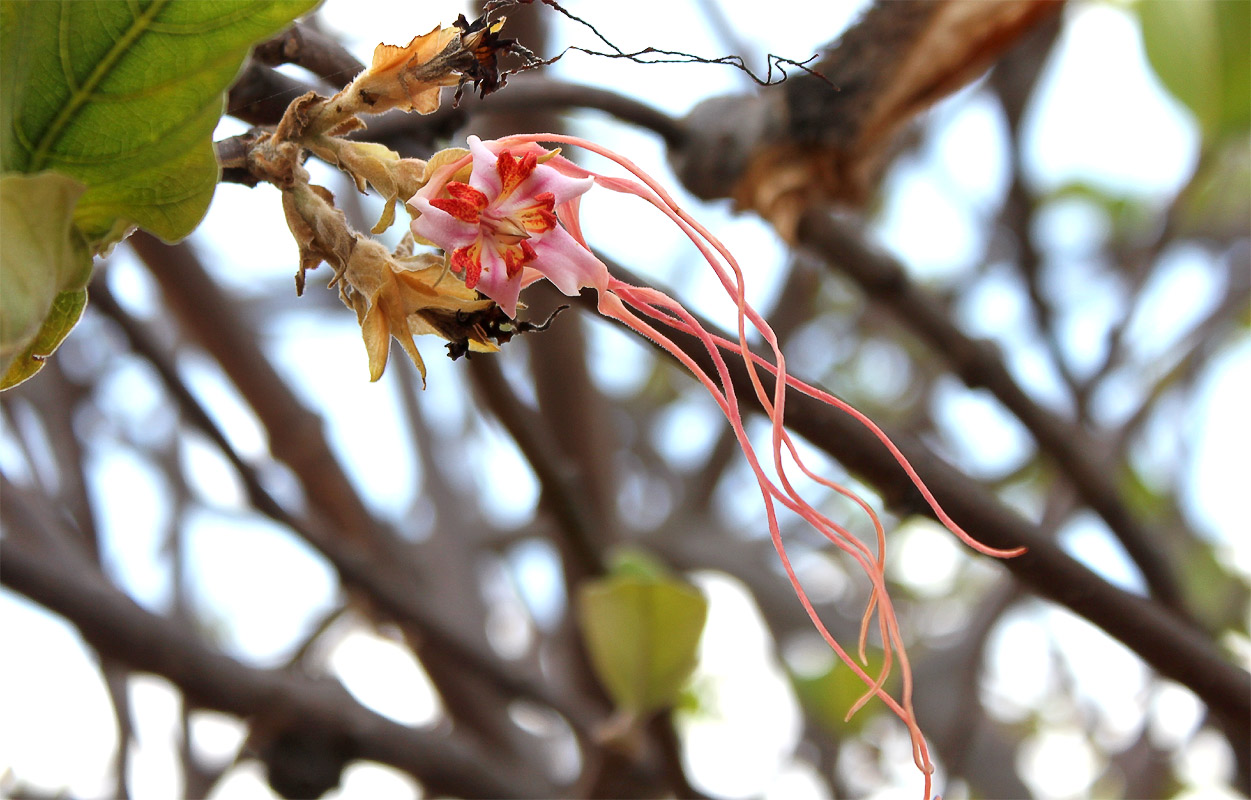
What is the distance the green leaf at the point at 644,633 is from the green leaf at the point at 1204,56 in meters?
0.63

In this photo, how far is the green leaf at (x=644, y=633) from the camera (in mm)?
708

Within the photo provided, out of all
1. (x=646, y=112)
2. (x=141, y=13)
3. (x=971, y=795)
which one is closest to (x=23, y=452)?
(x=646, y=112)

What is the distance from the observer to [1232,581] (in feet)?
4.98

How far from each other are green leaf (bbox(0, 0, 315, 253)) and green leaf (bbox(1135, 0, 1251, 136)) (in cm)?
86

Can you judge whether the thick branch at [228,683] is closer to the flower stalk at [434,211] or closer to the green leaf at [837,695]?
the green leaf at [837,695]

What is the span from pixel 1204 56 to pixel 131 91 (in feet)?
2.99

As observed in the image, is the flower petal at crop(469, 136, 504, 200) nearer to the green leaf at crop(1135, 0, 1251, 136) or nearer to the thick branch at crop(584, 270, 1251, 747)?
the thick branch at crop(584, 270, 1251, 747)

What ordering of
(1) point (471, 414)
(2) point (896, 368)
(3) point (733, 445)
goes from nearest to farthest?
(3) point (733, 445) → (1) point (471, 414) → (2) point (896, 368)

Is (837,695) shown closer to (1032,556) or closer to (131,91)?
(1032,556)

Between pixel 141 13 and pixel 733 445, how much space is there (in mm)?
1247

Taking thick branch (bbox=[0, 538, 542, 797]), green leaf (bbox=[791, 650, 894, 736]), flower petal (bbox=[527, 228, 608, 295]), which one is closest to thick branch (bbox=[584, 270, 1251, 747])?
flower petal (bbox=[527, 228, 608, 295])

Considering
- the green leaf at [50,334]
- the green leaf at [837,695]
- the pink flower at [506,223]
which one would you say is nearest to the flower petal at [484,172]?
the pink flower at [506,223]

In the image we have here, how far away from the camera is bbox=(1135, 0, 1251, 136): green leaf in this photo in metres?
0.86

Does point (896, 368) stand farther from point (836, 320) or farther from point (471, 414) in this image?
point (471, 414)
